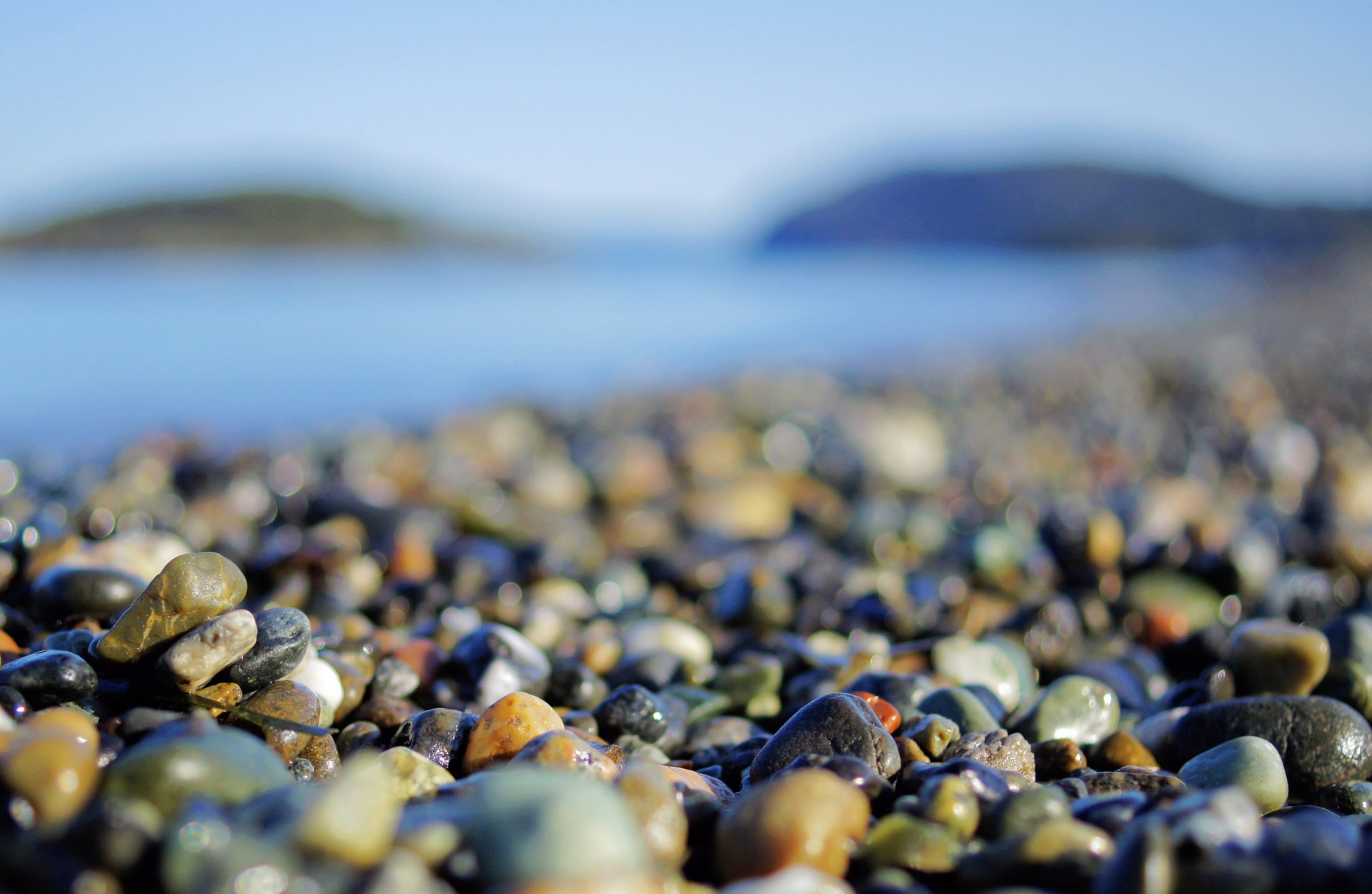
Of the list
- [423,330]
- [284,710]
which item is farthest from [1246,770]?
[423,330]

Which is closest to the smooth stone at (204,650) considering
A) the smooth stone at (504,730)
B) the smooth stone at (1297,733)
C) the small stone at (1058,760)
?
the smooth stone at (504,730)

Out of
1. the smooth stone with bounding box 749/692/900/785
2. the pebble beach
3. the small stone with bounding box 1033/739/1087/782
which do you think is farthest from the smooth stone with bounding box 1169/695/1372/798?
Result: the smooth stone with bounding box 749/692/900/785

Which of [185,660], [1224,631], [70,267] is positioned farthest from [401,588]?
[70,267]

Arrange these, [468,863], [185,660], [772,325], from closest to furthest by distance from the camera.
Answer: [468,863]
[185,660]
[772,325]

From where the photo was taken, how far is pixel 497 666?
7.26ft

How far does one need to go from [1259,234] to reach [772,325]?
1545 inches

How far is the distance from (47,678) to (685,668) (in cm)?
134

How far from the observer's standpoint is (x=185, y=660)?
5.57 ft

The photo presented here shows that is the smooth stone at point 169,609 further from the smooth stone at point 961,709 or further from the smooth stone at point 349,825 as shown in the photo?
the smooth stone at point 961,709

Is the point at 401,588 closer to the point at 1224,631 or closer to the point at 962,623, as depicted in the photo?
the point at 962,623

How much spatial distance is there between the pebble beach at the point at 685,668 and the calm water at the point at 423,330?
2.93 metres

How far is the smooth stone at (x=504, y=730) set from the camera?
5.74ft

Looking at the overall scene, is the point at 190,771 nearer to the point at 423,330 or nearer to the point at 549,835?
the point at 549,835

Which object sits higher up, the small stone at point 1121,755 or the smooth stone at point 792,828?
the smooth stone at point 792,828
